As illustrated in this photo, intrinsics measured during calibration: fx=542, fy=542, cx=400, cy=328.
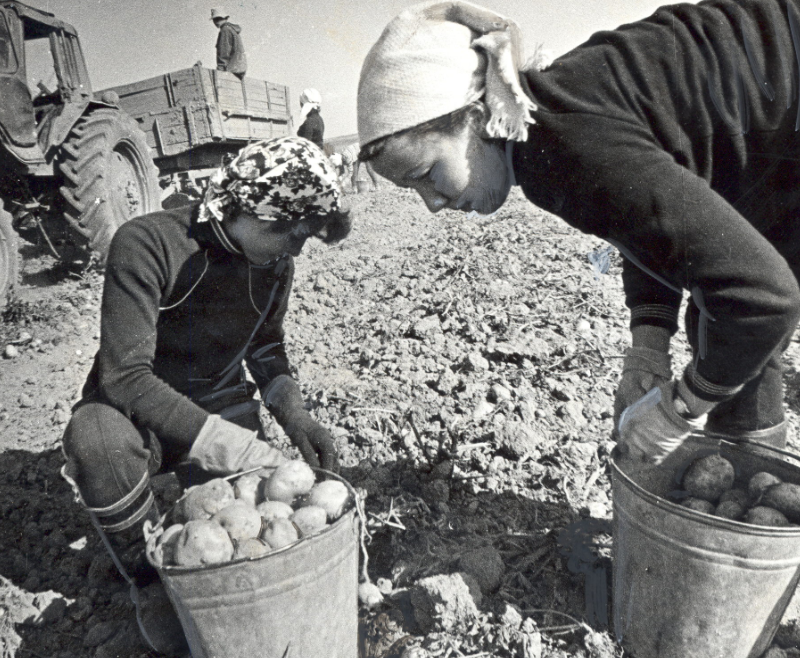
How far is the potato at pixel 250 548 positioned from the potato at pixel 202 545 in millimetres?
21

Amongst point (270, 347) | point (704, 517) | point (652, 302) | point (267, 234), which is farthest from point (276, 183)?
point (704, 517)

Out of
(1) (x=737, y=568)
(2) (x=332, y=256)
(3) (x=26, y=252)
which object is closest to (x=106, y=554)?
(1) (x=737, y=568)

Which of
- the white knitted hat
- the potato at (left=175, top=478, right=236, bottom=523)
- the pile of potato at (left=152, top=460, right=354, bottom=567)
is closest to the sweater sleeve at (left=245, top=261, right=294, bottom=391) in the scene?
the pile of potato at (left=152, top=460, right=354, bottom=567)

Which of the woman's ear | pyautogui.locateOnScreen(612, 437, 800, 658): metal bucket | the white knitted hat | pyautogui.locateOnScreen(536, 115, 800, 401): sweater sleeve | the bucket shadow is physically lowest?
the bucket shadow

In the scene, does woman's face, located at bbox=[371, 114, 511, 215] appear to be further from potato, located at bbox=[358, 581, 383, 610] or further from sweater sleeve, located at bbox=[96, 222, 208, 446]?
potato, located at bbox=[358, 581, 383, 610]

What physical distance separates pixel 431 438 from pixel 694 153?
5.47 ft

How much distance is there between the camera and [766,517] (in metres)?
1.38

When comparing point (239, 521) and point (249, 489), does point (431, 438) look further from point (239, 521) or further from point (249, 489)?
point (239, 521)

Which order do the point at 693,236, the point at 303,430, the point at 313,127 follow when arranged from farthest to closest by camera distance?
the point at 313,127
the point at 303,430
the point at 693,236

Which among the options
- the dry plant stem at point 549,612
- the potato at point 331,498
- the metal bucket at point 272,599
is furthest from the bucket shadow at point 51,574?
the dry plant stem at point 549,612

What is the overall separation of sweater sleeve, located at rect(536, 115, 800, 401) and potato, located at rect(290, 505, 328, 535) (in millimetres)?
1014

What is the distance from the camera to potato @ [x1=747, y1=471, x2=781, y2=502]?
1.49 meters

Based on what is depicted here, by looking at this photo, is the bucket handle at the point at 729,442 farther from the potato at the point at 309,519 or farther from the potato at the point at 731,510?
the potato at the point at 309,519

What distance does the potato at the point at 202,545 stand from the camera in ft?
4.19
